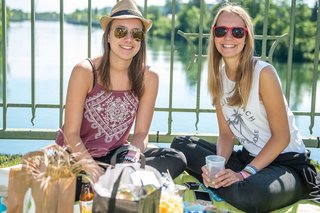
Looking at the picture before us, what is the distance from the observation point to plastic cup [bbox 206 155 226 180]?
2625mm

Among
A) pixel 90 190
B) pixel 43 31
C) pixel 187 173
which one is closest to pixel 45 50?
pixel 43 31

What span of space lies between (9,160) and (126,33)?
1.69 meters

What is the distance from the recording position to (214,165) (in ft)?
8.63

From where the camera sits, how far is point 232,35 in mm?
2742

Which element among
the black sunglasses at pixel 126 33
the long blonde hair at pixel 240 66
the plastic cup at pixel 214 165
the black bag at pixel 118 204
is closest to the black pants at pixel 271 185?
the plastic cup at pixel 214 165

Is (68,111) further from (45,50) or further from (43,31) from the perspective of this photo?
(43,31)

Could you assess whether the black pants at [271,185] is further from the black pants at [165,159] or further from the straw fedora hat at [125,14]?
the straw fedora hat at [125,14]

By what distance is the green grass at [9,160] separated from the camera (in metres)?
3.61

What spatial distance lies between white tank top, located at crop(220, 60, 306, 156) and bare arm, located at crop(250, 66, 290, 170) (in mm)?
59

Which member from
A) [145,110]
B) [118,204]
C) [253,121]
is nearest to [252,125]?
[253,121]

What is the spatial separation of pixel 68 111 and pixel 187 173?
3.35 ft

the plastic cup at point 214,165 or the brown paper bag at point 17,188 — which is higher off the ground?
the brown paper bag at point 17,188

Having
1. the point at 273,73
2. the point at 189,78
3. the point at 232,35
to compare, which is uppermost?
the point at 232,35

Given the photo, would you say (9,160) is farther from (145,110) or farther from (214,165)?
(214,165)
